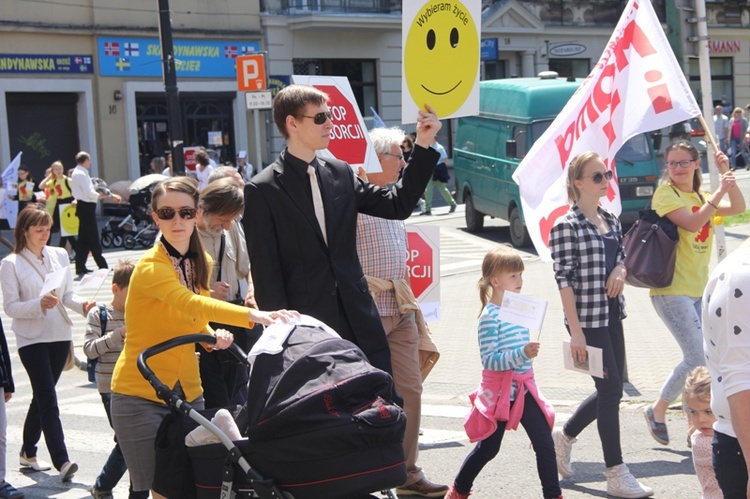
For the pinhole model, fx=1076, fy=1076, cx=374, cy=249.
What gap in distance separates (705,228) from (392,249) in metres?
2.14

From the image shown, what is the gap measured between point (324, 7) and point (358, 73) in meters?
2.73

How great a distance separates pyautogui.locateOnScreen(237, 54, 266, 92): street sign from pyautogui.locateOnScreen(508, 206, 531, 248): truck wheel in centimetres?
483

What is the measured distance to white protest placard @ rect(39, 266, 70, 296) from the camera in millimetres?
6781

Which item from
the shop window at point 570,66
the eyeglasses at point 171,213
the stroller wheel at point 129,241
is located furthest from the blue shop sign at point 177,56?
the eyeglasses at point 171,213

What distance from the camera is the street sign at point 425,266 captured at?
7.73m

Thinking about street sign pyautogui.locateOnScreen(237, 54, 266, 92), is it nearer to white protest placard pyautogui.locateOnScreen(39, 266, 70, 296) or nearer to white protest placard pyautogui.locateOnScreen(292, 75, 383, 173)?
white protest placard pyautogui.locateOnScreen(292, 75, 383, 173)

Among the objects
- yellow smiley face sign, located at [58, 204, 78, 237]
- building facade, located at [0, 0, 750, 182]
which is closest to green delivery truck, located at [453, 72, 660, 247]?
building facade, located at [0, 0, 750, 182]

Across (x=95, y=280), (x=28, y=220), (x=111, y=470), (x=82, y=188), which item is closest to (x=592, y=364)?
(x=111, y=470)

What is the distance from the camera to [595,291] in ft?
19.1

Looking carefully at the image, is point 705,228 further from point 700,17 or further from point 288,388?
A: point 288,388

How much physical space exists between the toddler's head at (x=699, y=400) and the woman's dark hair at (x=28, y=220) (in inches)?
171

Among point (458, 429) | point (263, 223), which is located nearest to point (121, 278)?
point (263, 223)

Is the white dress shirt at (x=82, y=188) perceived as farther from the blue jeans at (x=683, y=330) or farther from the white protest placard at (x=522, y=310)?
the white protest placard at (x=522, y=310)

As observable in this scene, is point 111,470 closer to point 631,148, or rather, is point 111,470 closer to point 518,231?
point 518,231
